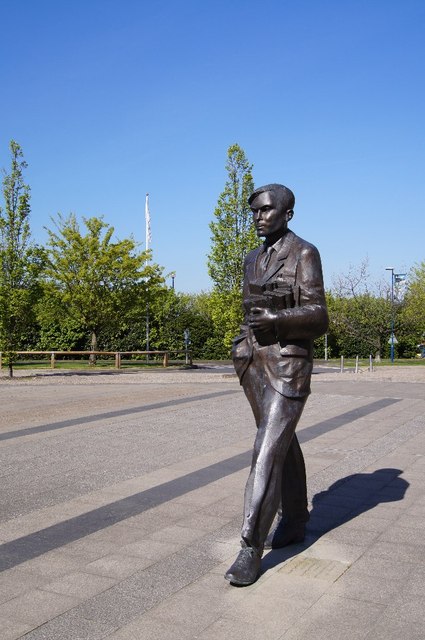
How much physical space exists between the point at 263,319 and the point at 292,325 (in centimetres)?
17

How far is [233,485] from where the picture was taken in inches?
249

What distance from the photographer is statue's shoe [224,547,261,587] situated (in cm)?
376

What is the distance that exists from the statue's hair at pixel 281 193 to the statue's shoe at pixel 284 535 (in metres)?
2.06

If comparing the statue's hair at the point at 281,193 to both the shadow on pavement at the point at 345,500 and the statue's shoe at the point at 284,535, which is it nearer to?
the statue's shoe at the point at 284,535

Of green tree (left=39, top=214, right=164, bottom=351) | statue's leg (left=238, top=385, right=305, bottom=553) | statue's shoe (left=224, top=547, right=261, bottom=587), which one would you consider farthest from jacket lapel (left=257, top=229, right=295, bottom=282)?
green tree (left=39, top=214, right=164, bottom=351)

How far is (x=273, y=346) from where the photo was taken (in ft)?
13.4

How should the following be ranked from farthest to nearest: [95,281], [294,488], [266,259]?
[95,281]
[294,488]
[266,259]

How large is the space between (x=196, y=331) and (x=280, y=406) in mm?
31731

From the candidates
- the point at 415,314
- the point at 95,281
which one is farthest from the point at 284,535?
the point at 415,314

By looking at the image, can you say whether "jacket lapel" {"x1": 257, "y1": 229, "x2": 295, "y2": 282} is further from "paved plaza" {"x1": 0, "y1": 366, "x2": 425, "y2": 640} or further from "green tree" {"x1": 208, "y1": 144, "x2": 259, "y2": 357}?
"green tree" {"x1": 208, "y1": 144, "x2": 259, "y2": 357}

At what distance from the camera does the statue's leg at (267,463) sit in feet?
12.7

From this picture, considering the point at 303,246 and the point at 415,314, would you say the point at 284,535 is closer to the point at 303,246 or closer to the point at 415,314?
the point at 303,246

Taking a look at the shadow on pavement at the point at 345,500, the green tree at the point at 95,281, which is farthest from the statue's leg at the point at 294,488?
the green tree at the point at 95,281

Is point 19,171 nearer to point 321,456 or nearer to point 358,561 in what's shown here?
point 321,456
